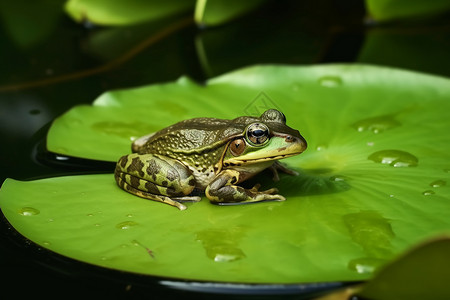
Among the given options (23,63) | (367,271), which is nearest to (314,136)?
(367,271)

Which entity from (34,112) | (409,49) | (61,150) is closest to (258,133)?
(61,150)

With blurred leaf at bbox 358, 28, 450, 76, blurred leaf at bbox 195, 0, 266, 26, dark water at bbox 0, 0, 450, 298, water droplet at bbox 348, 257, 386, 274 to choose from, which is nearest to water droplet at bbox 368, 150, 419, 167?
water droplet at bbox 348, 257, 386, 274

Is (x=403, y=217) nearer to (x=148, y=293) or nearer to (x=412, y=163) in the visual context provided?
(x=412, y=163)

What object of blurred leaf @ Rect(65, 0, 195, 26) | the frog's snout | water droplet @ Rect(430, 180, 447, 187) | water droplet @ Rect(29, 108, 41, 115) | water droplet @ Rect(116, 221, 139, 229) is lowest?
water droplet @ Rect(116, 221, 139, 229)

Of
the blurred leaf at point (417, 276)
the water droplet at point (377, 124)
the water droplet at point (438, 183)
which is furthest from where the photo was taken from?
the water droplet at point (377, 124)

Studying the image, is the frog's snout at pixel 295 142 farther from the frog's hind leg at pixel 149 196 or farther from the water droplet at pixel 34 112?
the water droplet at pixel 34 112

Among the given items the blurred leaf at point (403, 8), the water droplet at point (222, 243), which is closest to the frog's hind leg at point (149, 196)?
the water droplet at point (222, 243)

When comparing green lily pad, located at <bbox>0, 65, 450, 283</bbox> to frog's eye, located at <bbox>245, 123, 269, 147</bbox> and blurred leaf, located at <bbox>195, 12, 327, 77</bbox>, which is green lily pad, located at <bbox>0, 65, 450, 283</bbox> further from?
blurred leaf, located at <bbox>195, 12, 327, 77</bbox>
